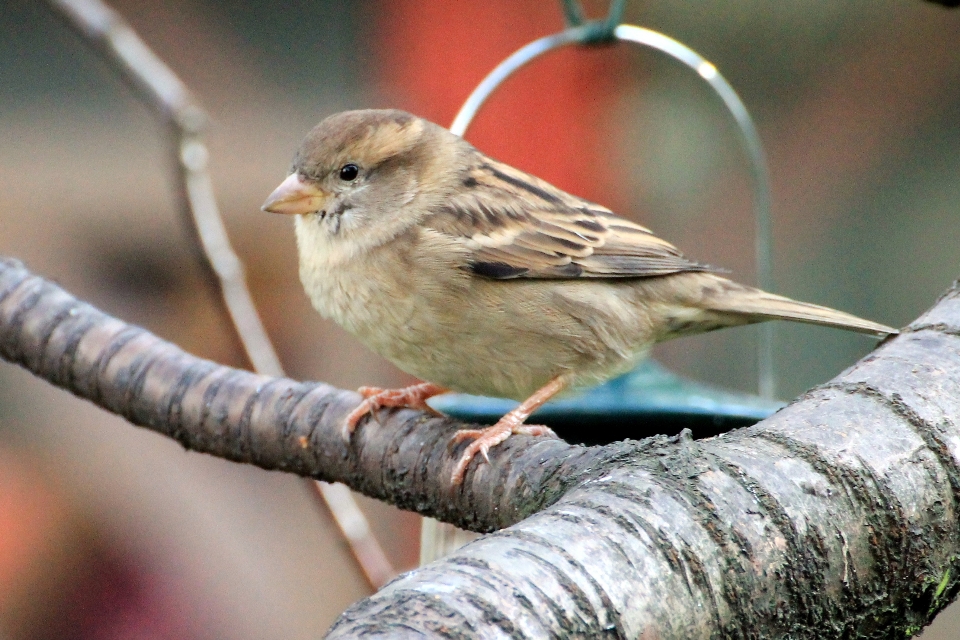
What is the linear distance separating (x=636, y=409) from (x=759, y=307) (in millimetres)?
445

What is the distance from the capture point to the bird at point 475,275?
229cm

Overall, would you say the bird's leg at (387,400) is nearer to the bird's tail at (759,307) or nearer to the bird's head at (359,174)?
the bird's head at (359,174)

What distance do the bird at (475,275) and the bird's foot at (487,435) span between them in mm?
20

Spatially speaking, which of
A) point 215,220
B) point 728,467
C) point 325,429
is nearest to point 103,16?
point 215,220

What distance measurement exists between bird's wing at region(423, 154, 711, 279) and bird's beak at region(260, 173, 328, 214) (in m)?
0.26

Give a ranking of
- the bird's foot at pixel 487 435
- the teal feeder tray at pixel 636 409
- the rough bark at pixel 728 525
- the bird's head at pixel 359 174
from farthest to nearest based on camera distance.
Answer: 1. the bird's head at pixel 359 174
2. the teal feeder tray at pixel 636 409
3. the bird's foot at pixel 487 435
4. the rough bark at pixel 728 525

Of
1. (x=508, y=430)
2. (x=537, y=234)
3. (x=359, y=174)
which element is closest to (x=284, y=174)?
(x=359, y=174)

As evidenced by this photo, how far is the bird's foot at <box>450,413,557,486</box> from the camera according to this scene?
1.85 m

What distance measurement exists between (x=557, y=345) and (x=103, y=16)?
1.18 m

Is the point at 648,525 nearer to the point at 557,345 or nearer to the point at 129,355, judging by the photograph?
the point at 557,345

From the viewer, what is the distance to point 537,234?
8.38 feet

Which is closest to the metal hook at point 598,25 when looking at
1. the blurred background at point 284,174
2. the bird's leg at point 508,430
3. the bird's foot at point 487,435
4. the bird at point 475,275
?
the bird at point 475,275

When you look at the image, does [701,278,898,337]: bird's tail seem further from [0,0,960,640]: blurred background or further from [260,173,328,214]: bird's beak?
[0,0,960,640]: blurred background

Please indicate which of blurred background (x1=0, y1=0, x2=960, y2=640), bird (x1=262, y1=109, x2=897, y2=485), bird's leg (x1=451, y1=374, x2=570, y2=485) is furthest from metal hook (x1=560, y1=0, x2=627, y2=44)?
blurred background (x1=0, y1=0, x2=960, y2=640)
